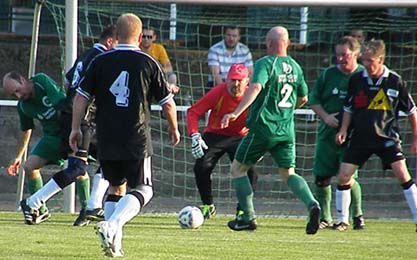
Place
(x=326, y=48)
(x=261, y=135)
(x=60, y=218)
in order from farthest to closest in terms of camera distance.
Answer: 1. (x=326, y=48)
2. (x=60, y=218)
3. (x=261, y=135)

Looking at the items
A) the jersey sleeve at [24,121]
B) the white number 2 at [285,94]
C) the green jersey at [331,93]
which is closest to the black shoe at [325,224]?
the green jersey at [331,93]

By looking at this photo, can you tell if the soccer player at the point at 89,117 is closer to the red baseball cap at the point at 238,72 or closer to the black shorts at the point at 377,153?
the red baseball cap at the point at 238,72

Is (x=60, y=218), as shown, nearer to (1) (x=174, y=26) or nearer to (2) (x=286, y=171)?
(2) (x=286, y=171)

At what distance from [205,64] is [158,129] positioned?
1516 mm

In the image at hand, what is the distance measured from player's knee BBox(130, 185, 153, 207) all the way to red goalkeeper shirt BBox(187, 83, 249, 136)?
324cm

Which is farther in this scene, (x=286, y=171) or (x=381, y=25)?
(x=381, y=25)

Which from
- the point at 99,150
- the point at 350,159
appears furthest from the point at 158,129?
the point at 99,150

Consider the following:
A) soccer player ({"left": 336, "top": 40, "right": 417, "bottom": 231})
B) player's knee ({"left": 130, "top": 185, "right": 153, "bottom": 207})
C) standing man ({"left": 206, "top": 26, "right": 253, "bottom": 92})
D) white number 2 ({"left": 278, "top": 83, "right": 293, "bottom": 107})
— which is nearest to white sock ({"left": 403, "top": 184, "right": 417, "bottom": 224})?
soccer player ({"left": 336, "top": 40, "right": 417, "bottom": 231})

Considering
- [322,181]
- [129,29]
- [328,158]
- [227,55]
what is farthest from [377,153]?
[227,55]

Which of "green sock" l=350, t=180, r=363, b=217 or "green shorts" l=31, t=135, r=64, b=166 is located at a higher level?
"green shorts" l=31, t=135, r=64, b=166

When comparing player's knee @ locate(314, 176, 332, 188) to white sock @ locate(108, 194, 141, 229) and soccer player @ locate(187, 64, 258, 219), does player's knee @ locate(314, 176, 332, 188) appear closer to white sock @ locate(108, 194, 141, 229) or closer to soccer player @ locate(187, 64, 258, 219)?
soccer player @ locate(187, 64, 258, 219)

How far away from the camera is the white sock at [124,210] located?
9039 millimetres

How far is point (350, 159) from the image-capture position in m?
12.0

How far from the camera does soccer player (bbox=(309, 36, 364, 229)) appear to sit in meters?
12.8
